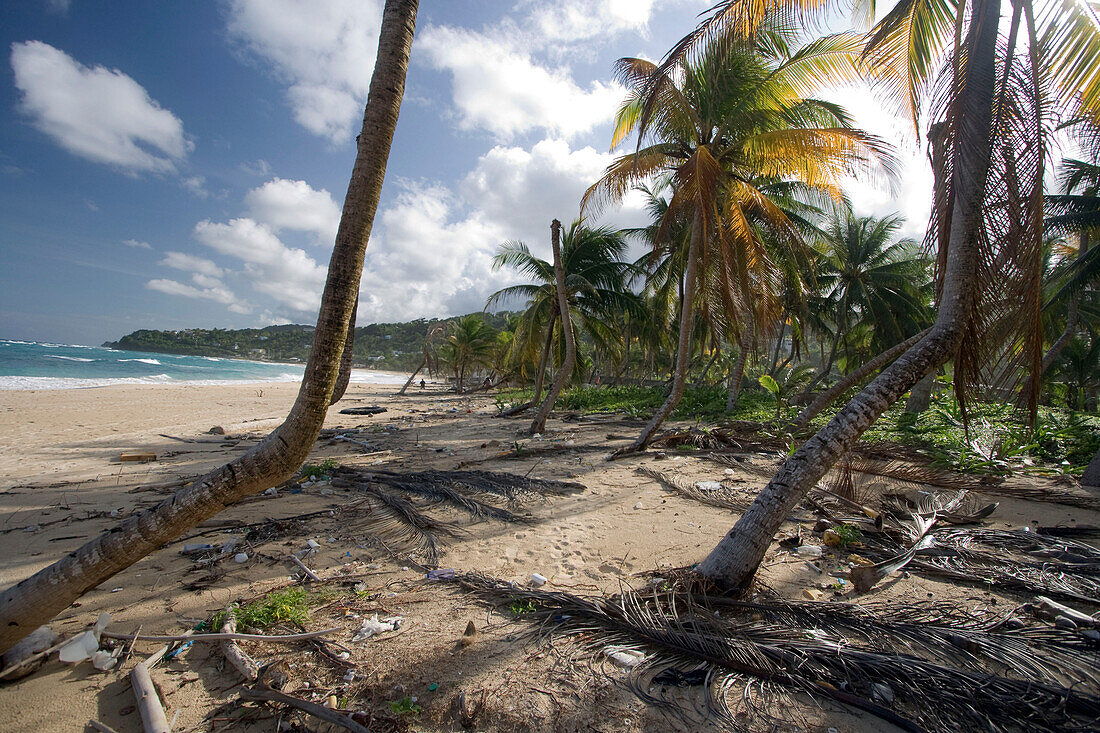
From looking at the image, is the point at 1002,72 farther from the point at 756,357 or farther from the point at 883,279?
the point at 883,279

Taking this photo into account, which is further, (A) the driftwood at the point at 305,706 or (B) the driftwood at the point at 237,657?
(B) the driftwood at the point at 237,657

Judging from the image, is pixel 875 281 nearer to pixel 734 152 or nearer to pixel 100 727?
pixel 734 152

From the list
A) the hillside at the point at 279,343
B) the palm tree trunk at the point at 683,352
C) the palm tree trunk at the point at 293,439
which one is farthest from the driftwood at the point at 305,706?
the hillside at the point at 279,343

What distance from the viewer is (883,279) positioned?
18.5 metres

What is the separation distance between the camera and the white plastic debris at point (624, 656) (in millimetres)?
2250

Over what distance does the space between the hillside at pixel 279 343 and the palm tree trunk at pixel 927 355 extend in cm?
6767

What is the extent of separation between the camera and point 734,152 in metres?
8.01

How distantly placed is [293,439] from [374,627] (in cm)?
119

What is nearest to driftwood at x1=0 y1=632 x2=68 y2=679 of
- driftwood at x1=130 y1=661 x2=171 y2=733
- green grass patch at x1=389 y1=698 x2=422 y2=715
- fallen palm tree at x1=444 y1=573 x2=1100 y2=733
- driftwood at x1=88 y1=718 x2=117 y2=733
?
driftwood at x1=130 y1=661 x2=171 y2=733

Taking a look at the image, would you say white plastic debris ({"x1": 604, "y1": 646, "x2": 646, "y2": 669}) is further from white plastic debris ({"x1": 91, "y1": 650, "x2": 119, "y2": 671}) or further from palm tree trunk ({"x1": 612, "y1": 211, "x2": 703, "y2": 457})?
palm tree trunk ({"x1": 612, "y1": 211, "x2": 703, "y2": 457})

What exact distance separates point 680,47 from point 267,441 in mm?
5467

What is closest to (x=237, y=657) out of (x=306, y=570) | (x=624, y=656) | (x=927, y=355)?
(x=306, y=570)

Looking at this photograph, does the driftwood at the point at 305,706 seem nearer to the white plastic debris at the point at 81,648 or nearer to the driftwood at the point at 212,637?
the driftwood at the point at 212,637

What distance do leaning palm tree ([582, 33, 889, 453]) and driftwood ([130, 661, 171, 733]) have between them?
20.4 ft
